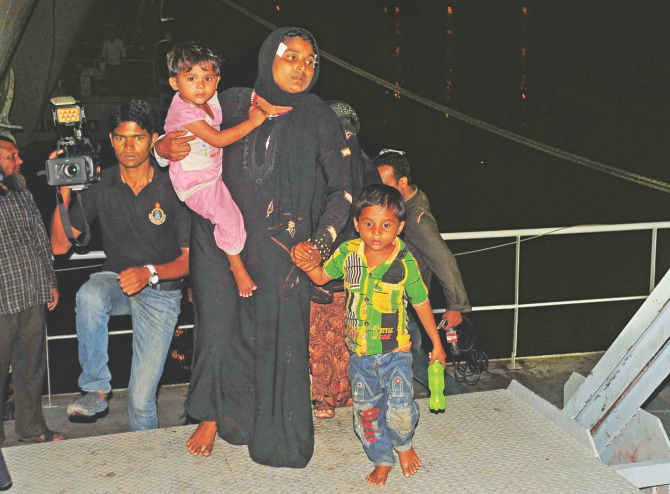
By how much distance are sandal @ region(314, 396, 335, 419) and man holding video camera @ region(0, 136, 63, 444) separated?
1.54 metres

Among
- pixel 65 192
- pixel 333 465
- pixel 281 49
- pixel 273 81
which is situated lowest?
pixel 333 465

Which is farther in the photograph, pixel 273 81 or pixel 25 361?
pixel 25 361

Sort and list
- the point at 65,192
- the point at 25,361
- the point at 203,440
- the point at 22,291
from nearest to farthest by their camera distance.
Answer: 1. the point at 203,440
2. the point at 65,192
3. the point at 22,291
4. the point at 25,361

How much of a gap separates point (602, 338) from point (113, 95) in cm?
1353

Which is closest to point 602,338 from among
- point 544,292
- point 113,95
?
point 544,292

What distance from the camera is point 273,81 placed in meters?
3.11

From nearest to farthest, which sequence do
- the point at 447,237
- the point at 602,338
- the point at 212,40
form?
1. the point at 447,237
2. the point at 602,338
3. the point at 212,40

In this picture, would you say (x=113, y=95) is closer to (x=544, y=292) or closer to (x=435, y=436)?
(x=544, y=292)

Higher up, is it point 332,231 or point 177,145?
point 177,145

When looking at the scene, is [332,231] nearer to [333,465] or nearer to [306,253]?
[306,253]

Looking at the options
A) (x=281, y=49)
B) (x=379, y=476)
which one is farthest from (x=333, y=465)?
(x=281, y=49)

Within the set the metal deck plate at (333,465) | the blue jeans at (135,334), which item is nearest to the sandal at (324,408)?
the metal deck plate at (333,465)

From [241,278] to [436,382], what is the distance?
93 centimetres

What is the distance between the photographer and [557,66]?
A: 94.7ft
